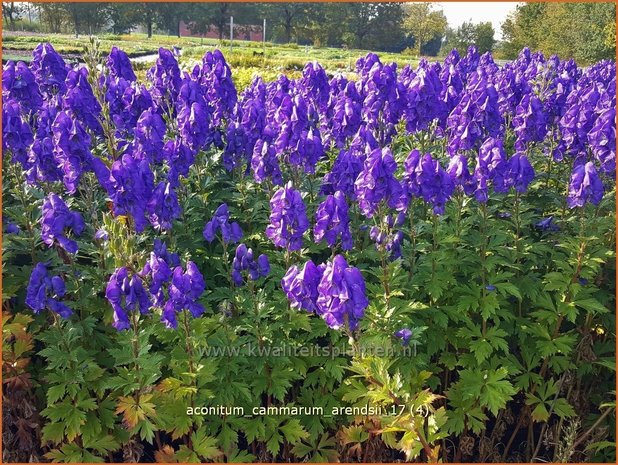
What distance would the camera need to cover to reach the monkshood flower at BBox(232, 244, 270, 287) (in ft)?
13.7

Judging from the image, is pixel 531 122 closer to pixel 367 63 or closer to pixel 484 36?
pixel 367 63

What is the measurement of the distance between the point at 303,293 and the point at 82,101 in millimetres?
3326

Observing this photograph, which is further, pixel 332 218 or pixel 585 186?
pixel 585 186

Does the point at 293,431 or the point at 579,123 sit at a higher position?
the point at 579,123

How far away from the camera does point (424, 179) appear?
4.32 metres

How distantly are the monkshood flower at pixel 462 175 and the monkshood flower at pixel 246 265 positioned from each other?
1685 millimetres

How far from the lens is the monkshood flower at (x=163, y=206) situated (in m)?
4.40

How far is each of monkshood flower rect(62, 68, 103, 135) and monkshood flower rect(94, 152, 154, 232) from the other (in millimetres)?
1320

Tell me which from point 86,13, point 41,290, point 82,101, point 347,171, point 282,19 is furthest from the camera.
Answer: point 282,19

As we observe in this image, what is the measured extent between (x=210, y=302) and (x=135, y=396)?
47.2 inches

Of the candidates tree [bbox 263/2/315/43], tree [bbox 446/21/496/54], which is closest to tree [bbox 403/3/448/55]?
tree [bbox 446/21/496/54]

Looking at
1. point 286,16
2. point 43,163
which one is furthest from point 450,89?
point 286,16

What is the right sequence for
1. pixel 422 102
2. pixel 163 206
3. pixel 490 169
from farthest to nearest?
1. pixel 422 102
2. pixel 490 169
3. pixel 163 206

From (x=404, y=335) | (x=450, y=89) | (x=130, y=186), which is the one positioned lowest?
(x=404, y=335)
